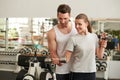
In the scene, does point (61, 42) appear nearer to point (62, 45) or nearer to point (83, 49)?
point (62, 45)

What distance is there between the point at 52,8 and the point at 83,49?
158 inches

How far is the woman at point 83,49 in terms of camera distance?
1.98 m

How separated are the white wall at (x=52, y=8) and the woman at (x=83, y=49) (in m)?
3.56

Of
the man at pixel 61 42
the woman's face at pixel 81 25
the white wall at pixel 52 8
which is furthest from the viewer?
the white wall at pixel 52 8

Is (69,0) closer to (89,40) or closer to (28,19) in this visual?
(28,19)

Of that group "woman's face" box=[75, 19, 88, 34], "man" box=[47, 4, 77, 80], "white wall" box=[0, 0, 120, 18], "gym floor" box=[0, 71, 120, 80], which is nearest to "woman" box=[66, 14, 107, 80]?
"woman's face" box=[75, 19, 88, 34]

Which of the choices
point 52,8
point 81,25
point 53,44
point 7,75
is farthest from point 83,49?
point 7,75

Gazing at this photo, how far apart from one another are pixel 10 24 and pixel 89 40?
4642 mm

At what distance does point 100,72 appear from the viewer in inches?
226

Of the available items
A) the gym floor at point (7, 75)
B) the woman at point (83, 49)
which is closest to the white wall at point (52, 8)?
the gym floor at point (7, 75)

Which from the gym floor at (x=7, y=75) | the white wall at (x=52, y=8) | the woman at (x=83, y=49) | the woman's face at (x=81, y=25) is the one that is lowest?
the gym floor at (x=7, y=75)

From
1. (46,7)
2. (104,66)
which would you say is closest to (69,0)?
(46,7)

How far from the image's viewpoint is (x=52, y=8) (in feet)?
19.2

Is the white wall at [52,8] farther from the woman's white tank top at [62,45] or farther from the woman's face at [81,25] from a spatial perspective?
the woman's face at [81,25]
